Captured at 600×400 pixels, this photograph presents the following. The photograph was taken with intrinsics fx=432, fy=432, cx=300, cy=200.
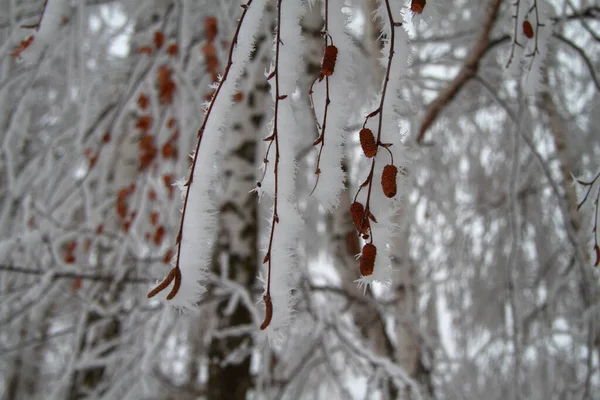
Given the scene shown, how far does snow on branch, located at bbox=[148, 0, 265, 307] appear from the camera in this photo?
1.92 feet

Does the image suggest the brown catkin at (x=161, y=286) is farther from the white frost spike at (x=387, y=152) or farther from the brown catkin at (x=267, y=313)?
the white frost spike at (x=387, y=152)

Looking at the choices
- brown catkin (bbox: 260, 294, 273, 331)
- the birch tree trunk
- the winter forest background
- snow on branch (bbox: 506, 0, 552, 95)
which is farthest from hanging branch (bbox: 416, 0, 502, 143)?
brown catkin (bbox: 260, 294, 273, 331)

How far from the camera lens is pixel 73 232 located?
168cm

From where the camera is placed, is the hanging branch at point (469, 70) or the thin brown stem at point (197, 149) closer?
the thin brown stem at point (197, 149)

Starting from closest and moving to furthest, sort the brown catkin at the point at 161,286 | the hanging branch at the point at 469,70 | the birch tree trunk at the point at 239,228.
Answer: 1. the brown catkin at the point at 161,286
2. the hanging branch at the point at 469,70
3. the birch tree trunk at the point at 239,228

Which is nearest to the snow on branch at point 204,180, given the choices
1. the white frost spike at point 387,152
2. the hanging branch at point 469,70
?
the white frost spike at point 387,152

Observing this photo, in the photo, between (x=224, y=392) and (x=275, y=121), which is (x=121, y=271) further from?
(x=275, y=121)

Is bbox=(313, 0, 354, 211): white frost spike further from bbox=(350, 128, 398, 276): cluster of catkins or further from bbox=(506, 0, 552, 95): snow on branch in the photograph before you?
bbox=(506, 0, 552, 95): snow on branch

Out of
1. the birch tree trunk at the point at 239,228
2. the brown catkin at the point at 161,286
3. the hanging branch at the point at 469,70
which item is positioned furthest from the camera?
the birch tree trunk at the point at 239,228

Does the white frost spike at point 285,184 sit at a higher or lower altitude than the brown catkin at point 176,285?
higher

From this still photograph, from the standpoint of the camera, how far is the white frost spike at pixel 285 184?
60 cm

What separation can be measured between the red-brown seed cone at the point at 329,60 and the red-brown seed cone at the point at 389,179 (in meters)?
0.15

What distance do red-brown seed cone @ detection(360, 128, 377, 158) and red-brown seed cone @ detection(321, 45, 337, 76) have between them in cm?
10

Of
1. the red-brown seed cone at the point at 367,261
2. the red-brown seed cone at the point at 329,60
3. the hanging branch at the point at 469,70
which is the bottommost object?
the red-brown seed cone at the point at 367,261
